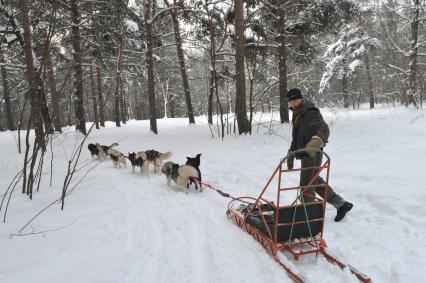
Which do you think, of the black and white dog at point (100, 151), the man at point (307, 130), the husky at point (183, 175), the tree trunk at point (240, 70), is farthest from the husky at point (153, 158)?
the tree trunk at point (240, 70)

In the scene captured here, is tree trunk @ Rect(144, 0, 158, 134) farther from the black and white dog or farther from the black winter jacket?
the black winter jacket

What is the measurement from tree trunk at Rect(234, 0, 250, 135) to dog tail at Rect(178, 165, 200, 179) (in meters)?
6.74

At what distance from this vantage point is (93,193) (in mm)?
7078

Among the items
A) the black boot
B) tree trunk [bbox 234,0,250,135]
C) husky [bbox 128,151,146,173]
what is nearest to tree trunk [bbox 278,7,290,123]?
tree trunk [bbox 234,0,250,135]

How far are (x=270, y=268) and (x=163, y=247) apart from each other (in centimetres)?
144

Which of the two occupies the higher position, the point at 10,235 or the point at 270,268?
the point at 10,235

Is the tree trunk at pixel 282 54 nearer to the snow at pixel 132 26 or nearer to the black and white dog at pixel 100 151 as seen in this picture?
the snow at pixel 132 26

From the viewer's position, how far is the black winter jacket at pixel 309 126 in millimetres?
4719

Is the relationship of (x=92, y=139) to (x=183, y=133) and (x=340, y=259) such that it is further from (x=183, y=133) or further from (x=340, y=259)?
(x=340, y=259)

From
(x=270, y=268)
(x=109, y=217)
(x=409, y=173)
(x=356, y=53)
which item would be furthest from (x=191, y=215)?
(x=356, y=53)

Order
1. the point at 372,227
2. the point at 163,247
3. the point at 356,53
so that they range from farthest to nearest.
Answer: the point at 356,53 → the point at 372,227 → the point at 163,247

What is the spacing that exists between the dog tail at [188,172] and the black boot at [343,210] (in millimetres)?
3084

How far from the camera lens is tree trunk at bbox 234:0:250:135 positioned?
13391 millimetres

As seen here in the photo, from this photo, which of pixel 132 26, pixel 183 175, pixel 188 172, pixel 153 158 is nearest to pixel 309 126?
pixel 188 172
